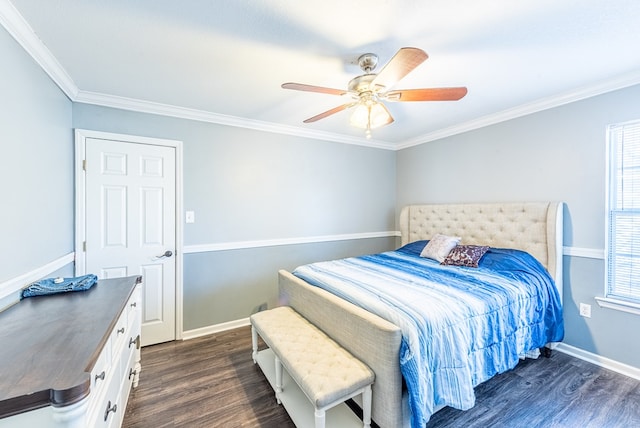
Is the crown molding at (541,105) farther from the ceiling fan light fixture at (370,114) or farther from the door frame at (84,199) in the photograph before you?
the door frame at (84,199)

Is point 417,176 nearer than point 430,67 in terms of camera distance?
No

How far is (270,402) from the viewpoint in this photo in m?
1.98

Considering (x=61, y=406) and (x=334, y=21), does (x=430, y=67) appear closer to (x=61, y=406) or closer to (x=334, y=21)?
(x=334, y=21)

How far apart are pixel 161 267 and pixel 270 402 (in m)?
1.77

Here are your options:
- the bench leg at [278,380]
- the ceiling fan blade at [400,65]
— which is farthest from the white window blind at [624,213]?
the bench leg at [278,380]

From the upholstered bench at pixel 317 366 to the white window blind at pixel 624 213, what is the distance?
245cm

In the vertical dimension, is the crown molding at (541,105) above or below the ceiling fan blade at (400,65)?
above

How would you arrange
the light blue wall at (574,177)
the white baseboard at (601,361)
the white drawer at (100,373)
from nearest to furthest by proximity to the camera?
the white drawer at (100,373) → the white baseboard at (601,361) → the light blue wall at (574,177)

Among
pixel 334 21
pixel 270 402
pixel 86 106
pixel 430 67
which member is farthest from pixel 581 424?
pixel 86 106

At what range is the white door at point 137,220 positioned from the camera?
255 centimetres

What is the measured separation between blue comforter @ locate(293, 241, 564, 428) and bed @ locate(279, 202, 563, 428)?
77 mm

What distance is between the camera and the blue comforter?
1553mm

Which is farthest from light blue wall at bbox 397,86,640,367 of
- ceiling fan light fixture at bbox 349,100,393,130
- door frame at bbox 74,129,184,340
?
door frame at bbox 74,129,184,340

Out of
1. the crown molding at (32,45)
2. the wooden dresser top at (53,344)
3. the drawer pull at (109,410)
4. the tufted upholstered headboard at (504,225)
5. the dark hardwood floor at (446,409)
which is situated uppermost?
the crown molding at (32,45)
